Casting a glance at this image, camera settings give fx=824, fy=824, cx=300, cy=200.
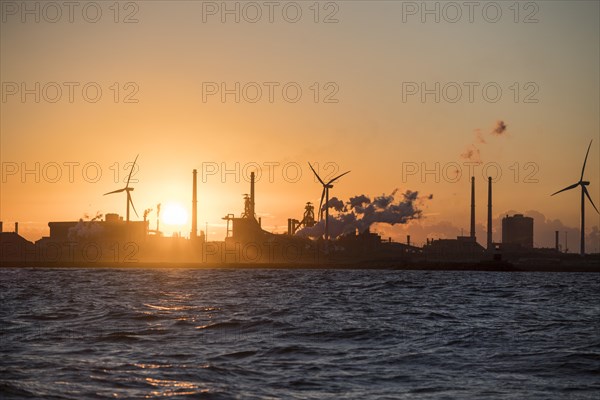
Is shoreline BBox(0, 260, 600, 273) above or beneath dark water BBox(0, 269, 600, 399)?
beneath

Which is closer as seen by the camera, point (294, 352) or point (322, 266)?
point (294, 352)

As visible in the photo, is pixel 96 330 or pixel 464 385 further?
pixel 96 330

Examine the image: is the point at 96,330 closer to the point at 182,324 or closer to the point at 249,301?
the point at 182,324

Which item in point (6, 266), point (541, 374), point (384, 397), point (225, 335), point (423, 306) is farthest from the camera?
point (6, 266)

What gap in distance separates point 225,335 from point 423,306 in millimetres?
22884

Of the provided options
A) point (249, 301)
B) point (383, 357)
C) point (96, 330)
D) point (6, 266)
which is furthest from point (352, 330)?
point (6, 266)

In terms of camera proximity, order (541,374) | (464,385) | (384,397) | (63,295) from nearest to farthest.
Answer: (384,397), (464,385), (541,374), (63,295)

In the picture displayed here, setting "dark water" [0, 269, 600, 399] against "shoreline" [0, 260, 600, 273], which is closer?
"dark water" [0, 269, 600, 399]

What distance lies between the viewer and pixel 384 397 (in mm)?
20156

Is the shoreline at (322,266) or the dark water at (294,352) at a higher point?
the dark water at (294,352)

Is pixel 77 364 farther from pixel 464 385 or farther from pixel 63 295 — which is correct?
pixel 63 295

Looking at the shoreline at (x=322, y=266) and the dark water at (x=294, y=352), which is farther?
the shoreline at (x=322, y=266)

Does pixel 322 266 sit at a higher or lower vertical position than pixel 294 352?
lower

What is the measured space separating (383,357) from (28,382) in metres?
11.6
